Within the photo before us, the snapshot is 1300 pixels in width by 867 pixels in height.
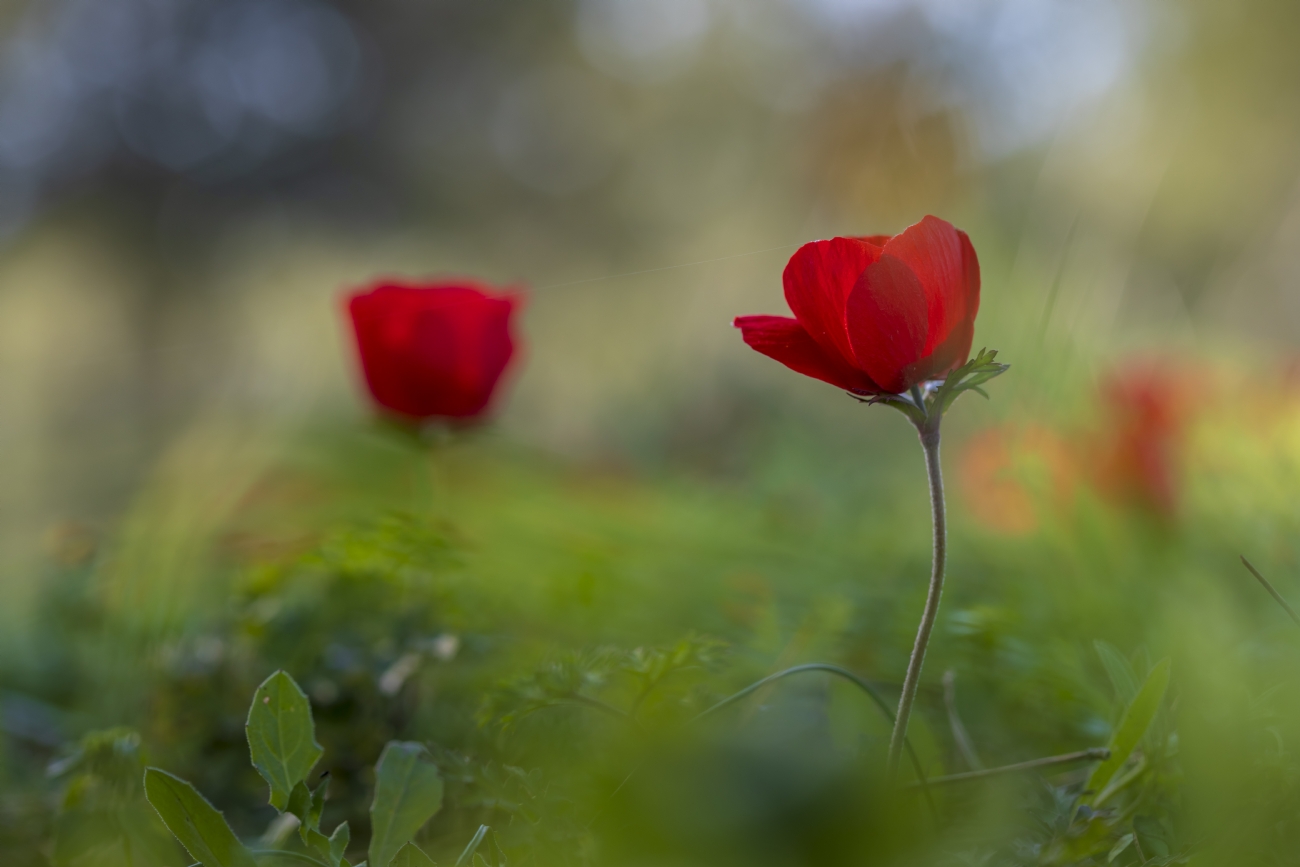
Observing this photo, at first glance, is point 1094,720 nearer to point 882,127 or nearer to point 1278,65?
point 882,127

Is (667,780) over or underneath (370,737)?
over

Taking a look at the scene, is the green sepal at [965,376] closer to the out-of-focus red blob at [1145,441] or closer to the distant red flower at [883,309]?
the distant red flower at [883,309]

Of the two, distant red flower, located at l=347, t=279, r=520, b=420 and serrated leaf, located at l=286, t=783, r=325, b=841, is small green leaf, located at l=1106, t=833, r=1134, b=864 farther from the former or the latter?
distant red flower, located at l=347, t=279, r=520, b=420

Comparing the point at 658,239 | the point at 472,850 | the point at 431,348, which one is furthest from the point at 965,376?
the point at 658,239

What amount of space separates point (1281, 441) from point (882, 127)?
0.66 meters

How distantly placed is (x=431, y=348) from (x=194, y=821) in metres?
0.21

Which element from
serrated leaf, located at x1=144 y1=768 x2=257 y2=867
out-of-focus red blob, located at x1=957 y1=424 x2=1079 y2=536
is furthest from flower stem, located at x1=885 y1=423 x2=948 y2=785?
out-of-focus red blob, located at x1=957 y1=424 x2=1079 y2=536

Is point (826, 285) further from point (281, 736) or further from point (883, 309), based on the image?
point (281, 736)

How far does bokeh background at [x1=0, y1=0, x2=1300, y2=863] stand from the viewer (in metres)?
0.38

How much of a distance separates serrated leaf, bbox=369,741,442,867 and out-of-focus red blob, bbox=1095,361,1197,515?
0.31 meters

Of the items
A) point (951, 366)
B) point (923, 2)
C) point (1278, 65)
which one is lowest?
point (951, 366)

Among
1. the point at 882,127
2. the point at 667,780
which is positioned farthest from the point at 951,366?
the point at 882,127

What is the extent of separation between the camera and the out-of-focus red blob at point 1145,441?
373 millimetres

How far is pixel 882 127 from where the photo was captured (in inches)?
38.2
